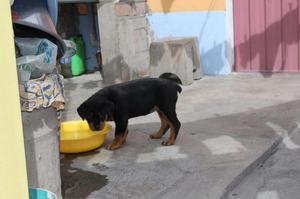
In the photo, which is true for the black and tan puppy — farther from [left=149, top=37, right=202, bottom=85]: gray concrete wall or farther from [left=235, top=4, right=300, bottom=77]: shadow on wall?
[left=235, top=4, right=300, bottom=77]: shadow on wall

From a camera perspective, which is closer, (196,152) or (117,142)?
(196,152)

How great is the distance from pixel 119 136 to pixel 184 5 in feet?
14.5

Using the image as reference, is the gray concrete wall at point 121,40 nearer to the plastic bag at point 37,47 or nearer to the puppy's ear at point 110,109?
the puppy's ear at point 110,109

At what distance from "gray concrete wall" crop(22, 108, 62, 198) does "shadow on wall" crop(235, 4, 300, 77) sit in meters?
5.79

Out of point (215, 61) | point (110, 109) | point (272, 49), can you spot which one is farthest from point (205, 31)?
point (110, 109)

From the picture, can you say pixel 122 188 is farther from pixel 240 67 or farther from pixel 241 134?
pixel 240 67

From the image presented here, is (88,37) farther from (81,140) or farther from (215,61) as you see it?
(81,140)

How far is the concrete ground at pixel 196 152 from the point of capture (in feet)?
14.8

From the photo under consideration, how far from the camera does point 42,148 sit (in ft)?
12.3

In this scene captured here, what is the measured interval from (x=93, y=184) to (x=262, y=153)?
165cm

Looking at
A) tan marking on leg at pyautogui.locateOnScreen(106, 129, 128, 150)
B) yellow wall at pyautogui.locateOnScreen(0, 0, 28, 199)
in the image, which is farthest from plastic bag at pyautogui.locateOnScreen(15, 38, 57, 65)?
tan marking on leg at pyautogui.locateOnScreen(106, 129, 128, 150)

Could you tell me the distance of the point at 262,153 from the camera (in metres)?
5.17

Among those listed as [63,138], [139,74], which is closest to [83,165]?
[63,138]

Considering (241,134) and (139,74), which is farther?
(139,74)
